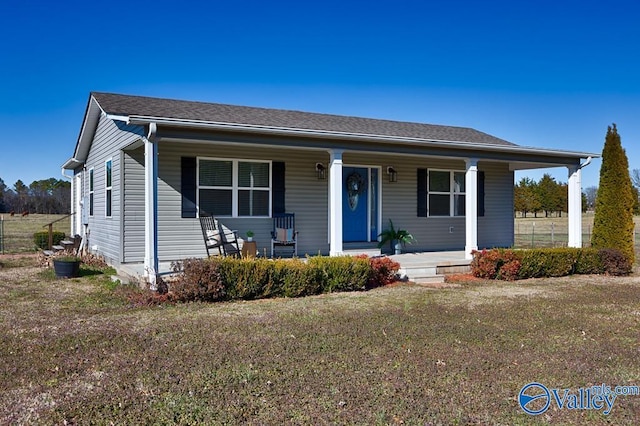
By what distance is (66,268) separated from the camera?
30.8 feet

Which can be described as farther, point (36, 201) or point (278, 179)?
point (36, 201)

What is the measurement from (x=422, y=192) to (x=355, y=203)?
1.91 meters

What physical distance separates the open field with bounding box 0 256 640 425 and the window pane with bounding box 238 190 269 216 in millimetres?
3636

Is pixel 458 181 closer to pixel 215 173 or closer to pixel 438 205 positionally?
pixel 438 205

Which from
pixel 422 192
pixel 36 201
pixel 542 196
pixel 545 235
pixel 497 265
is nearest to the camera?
pixel 497 265

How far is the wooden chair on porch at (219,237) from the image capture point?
9.30m

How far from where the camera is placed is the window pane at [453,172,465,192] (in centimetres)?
1306

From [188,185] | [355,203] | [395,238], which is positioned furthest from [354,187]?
[188,185]

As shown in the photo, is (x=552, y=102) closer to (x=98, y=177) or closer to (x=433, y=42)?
(x=433, y=42)

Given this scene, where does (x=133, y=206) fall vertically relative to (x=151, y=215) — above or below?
above

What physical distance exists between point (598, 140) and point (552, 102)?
7316 mm

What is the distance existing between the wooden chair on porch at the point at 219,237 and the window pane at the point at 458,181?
613cm

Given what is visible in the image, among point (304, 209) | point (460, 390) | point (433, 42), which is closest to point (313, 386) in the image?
point (460, 390)

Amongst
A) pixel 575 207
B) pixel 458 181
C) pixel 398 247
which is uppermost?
pixel 458 181
